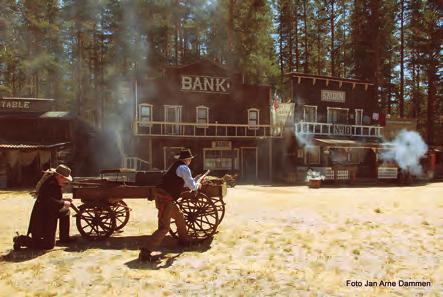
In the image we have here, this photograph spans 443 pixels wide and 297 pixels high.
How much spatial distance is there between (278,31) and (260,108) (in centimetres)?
1620

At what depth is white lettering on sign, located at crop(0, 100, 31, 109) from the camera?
26.4 metres

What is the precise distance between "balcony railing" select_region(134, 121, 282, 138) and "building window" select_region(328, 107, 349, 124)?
496cm

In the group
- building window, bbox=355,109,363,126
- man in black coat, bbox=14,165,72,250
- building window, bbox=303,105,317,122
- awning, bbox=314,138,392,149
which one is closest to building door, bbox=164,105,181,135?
awning, bbox=314,138,392,149

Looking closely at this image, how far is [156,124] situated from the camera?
2547 cm

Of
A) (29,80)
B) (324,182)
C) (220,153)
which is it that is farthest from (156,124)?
(29,80)

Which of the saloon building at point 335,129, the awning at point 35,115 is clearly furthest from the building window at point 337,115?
the awning at point 35,115

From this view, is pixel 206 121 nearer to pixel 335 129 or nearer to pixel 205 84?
pixel 205 84

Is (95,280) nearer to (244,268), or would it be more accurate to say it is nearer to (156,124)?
(244,268)

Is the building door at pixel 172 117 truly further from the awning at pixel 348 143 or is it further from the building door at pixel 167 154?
the awning at pixel 348 143

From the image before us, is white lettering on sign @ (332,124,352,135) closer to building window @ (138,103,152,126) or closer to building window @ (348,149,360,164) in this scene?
building window @ (348,149,360,164)

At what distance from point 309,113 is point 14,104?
2140 cm

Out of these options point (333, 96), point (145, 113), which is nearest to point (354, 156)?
point (333, 96)

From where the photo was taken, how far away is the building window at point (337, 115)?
30.3m

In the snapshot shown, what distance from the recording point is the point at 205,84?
2689 centimetres
